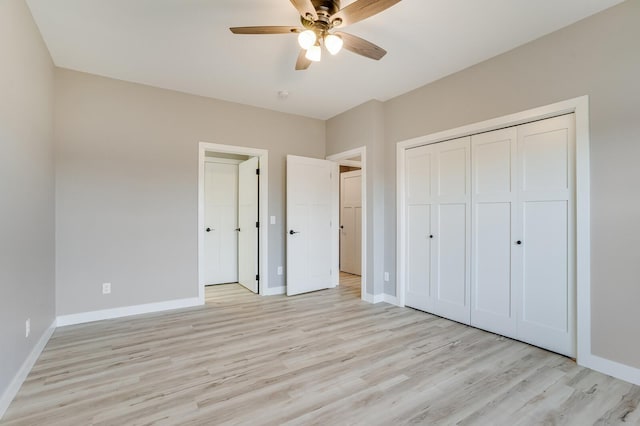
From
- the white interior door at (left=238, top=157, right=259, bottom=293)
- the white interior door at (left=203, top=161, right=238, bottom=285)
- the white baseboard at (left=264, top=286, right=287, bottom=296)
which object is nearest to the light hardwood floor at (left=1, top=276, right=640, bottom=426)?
the white baseboard at (left=264, top=286, right=287, bottom=296)

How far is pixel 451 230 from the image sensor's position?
3.38 meters

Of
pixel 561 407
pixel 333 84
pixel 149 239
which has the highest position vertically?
pixel 333 84

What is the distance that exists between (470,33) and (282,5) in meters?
1.59

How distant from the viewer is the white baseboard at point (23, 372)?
1.80 meters

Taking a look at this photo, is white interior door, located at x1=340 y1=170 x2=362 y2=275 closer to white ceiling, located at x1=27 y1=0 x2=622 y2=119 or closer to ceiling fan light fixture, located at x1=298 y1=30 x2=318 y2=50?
white ceiling, located at x1=27 y1=0 x2=622 y2=119

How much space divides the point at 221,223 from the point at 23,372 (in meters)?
3.25

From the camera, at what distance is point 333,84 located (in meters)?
3.62

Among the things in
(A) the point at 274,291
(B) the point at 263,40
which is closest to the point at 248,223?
(A) the point at 274,291

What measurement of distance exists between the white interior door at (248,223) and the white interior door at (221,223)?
0.48ft

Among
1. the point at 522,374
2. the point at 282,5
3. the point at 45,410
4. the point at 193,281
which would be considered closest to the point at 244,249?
the point at 193,281

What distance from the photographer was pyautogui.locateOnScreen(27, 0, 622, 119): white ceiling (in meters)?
2.29

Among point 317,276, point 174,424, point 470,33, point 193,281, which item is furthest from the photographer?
point 317,276

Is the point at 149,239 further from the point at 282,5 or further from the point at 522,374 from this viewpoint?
the point at 522,374

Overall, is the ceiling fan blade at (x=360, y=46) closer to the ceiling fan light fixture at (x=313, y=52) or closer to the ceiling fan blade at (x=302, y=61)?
the ceiling fan light fixture at (x=313, y=52)
